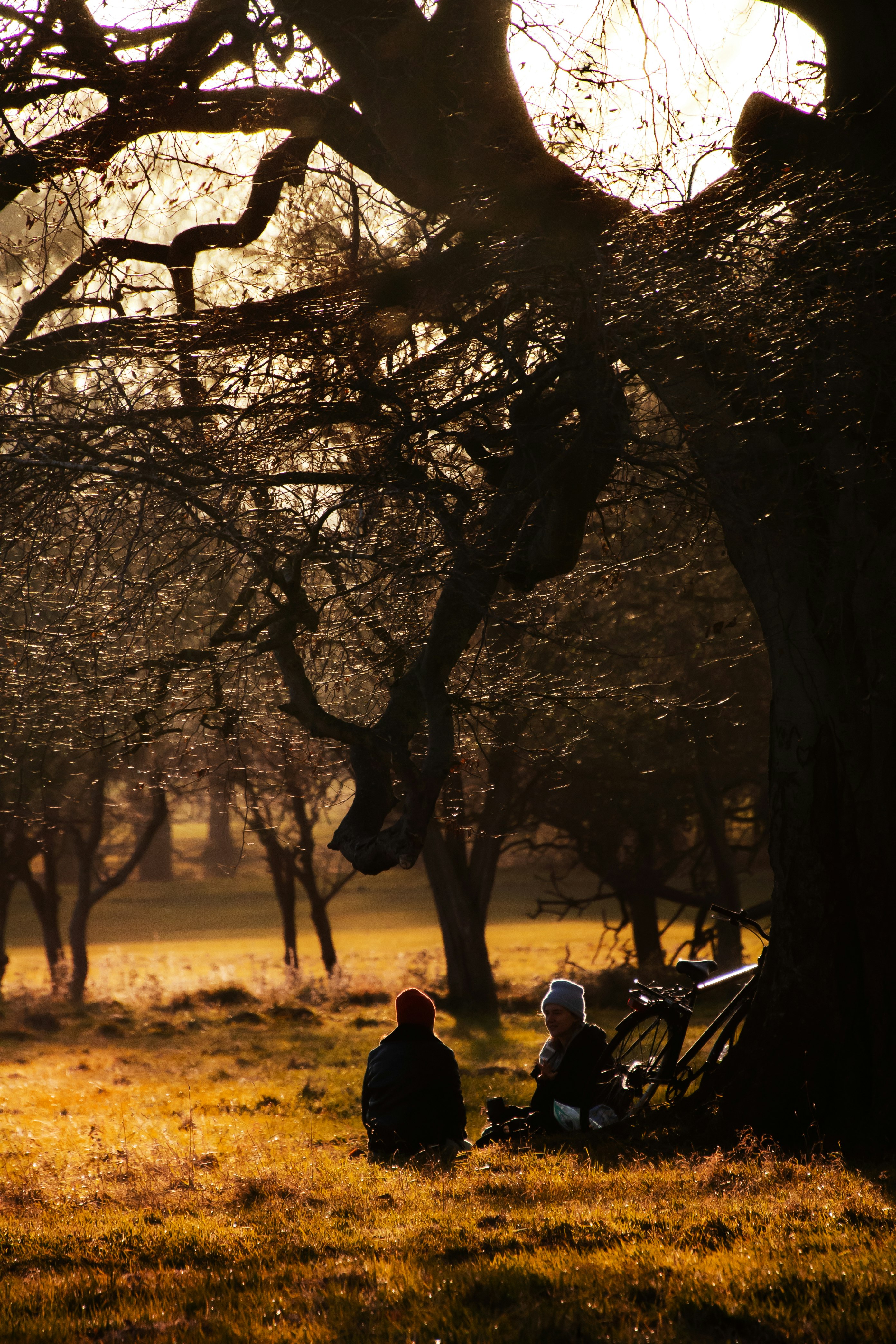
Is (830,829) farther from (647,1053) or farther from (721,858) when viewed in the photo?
(721,858)

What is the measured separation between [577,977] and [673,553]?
867 cm

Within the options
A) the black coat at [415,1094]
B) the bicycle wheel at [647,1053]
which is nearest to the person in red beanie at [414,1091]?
the black coat at [415,1094]

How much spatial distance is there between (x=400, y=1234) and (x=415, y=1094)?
7.07 feet

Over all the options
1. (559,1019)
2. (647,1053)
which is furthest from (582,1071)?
(647,1053)

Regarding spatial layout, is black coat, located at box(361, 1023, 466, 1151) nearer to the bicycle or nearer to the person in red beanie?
the person in red beanie

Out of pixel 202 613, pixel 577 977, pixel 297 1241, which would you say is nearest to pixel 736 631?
pixel 577 977

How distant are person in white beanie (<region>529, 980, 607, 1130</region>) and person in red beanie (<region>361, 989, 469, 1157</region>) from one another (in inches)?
23.3

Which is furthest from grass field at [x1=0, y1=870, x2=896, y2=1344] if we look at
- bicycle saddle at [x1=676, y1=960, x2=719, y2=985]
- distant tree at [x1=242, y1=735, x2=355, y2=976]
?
distant tree at [x1=242, y1=735, x2=355, y2=976]

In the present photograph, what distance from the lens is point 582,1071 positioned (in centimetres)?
710

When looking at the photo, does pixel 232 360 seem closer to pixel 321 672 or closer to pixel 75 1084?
pixel 321 672

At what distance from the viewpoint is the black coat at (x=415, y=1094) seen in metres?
6.88

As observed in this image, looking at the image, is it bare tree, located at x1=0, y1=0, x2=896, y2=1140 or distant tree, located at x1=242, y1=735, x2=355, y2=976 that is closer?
bare tree, located at x1=0, y1=0, x2=896, y2=1140

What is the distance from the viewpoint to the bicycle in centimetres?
720

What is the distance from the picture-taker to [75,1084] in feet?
39.7
